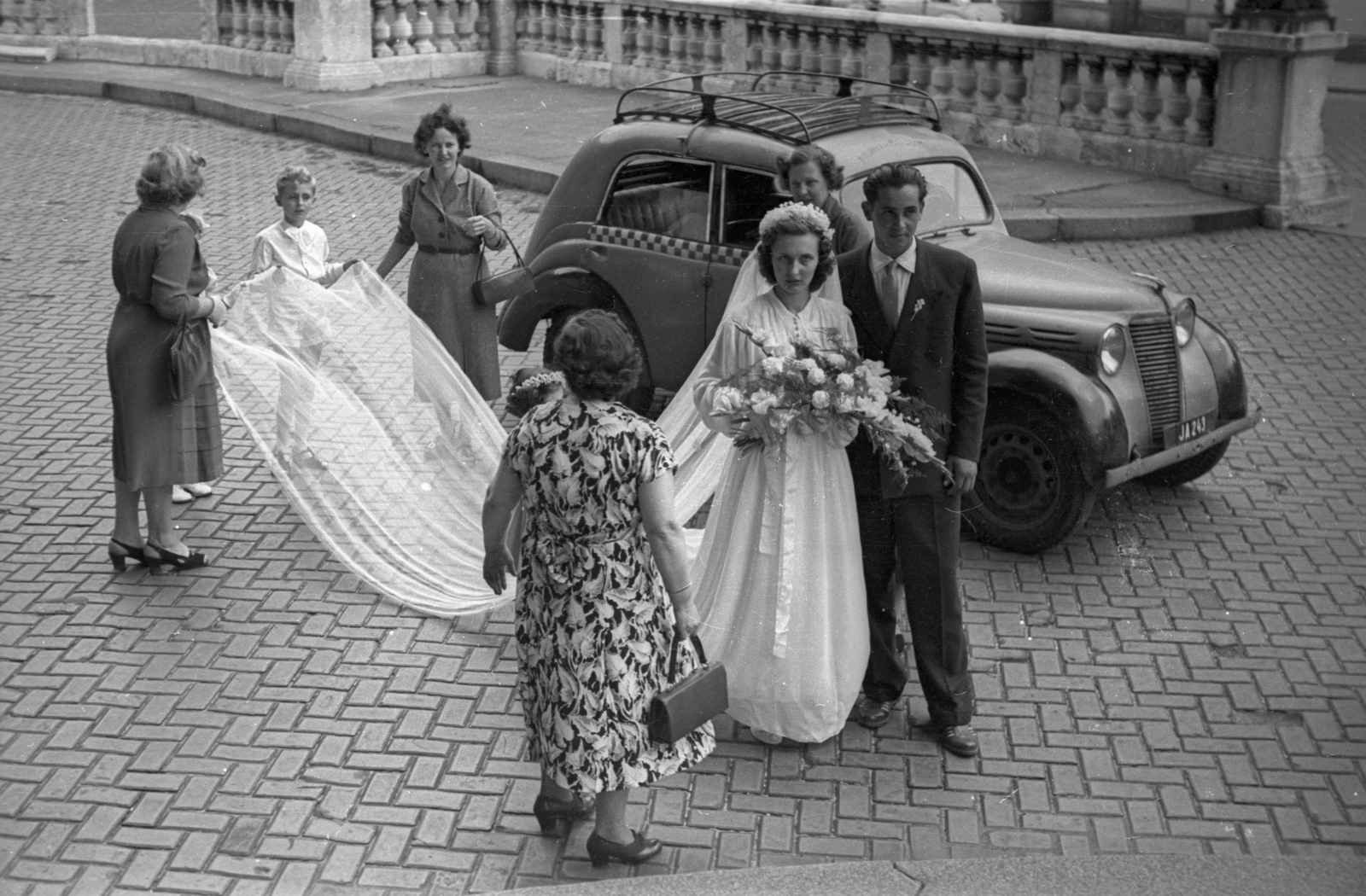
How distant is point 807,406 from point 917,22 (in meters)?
11.5

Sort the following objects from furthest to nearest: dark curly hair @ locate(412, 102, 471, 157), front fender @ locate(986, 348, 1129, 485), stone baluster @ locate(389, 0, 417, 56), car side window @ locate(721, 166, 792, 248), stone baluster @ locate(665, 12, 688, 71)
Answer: stone baluster @ locate(389, 0, 417, 56), stone baluster @ locate(665, 12, 688, 71), car side window @ locate(721, 166, 792, 248), dark curly hair @ locate(412, 102, 471, 157), front fender @ locate(986, 348, 1129, 485)

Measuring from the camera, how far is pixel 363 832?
537 centimetres

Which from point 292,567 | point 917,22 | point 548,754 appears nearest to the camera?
point 548,754

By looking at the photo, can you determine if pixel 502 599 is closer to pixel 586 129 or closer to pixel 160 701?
pixel 160 701

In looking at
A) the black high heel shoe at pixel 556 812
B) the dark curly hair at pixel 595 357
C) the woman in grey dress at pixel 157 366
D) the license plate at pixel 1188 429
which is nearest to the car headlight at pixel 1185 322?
the license plate at pixel 1188 429

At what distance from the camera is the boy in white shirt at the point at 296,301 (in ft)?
24.8

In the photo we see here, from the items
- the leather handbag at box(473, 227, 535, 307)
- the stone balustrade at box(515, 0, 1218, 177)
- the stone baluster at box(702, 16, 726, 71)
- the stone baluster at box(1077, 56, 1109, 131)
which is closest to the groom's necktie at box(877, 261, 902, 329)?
the leather handbag at box(473, 227, 535, 307)

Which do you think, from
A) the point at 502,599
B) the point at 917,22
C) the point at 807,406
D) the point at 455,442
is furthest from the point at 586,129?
the point at 807,406

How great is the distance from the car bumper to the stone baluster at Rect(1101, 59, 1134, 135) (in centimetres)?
757

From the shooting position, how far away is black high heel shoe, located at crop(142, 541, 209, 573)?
288 inches

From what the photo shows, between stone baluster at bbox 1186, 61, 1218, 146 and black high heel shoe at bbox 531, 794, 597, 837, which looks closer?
black high heel shoe at bbox 531, 794, 597, 837

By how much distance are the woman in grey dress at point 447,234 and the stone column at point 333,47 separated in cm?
1159

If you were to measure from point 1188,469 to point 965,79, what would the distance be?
8.58 meters

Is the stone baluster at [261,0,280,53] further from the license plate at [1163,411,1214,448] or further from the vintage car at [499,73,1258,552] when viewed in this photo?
the license plate at [1163,411,1214,448]
